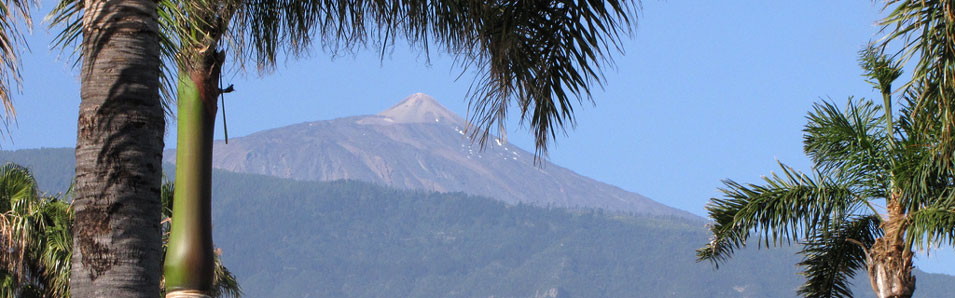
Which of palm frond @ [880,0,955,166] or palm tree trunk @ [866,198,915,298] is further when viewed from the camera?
palm tree trunk @ [866,198,915,298]

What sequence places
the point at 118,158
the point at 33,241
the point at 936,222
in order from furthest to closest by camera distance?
the point at 33,241, the point at 936,222, the point at 118,158

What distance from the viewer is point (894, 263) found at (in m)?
9.69

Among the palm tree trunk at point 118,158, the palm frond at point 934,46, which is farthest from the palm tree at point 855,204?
the palm tree trunk at point 118,158

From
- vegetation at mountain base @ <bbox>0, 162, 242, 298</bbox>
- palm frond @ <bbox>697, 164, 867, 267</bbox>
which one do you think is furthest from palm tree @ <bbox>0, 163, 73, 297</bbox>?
palm frond @ <bbox>697, 164, 867, 267</bbox>

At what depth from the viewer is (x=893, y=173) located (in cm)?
991

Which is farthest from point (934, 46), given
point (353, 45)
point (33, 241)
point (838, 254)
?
point (33, 241)

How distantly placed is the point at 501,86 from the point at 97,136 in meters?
2.16

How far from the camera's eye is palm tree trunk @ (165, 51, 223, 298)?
4441mm

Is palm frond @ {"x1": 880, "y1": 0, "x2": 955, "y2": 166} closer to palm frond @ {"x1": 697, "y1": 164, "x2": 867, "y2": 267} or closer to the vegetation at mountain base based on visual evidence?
palm frond @ {"x1": 697, "y1": 164, "x2": 867, "y2": 267}

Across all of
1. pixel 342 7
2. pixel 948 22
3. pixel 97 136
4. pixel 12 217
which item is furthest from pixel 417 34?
pixel 12 217

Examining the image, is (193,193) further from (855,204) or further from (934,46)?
(855,204)

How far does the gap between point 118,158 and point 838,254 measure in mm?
9008

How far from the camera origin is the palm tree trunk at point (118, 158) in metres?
3.53

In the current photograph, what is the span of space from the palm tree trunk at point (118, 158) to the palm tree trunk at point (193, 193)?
76 cm
